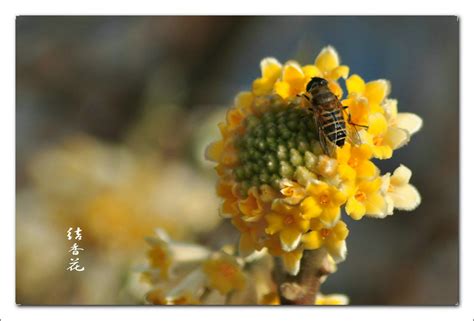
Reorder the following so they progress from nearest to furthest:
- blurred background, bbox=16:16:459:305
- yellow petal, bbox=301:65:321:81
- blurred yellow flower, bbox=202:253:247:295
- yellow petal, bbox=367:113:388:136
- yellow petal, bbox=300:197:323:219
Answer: yellow petal, bbox=300:197:323:219
yellow petal, bbox=367:113:388:136
yellow petal, bbox=301:65:321:81
blurred yellow flower, bbox=202:253:247:295
blurred background, bbox=16:16:459:305

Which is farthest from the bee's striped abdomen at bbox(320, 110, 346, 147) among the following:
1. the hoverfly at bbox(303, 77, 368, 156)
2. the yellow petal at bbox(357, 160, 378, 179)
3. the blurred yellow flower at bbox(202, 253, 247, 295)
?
the blurred yellow flower at bbox(202, 253, 247, 295)

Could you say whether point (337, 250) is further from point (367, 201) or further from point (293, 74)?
point (293, 74)

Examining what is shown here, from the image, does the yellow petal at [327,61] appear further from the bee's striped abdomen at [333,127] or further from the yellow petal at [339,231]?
the yellow petal at [339,231]

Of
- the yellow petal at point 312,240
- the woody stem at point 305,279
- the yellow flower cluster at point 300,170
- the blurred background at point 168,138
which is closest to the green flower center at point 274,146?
the yellow flower cluster at point 300,170

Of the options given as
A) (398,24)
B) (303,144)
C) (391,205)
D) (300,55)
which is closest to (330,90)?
(303,144)

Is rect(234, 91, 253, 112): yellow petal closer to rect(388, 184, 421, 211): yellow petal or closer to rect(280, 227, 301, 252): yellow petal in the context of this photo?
rect(280, 227, 301, 252): yellow petal

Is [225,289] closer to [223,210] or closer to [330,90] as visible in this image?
[223,210]
